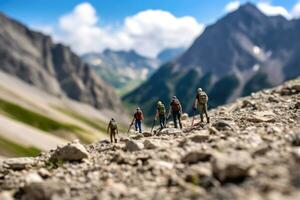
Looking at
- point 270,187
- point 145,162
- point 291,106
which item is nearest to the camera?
point 270,187

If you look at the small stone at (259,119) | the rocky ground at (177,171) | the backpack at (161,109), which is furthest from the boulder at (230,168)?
the backpack at (161,109)

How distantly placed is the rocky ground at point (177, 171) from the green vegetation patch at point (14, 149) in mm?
127251

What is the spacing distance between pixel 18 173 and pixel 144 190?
300 inches

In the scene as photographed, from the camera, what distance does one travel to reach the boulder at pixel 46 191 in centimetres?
1521

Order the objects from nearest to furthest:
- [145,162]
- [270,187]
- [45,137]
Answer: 1. [270,187]
2. [145,162]
3. [45,137]

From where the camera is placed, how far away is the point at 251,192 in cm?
1248

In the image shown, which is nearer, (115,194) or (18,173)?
(115,194)

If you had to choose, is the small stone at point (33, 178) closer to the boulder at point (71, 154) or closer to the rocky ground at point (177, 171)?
the rocky ground at point (177, 171)

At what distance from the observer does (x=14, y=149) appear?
152 meters

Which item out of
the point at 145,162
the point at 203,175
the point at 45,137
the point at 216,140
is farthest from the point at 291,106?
the point at 45,137

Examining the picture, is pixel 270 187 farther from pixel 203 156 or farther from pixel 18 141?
pixel 18 141

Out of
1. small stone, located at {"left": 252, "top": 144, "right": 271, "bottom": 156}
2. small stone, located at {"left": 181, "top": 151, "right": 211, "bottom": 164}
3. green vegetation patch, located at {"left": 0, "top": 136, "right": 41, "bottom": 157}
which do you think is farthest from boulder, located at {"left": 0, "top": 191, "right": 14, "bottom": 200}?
green vegetation patch, located at {"left": 0, "top": 136, "right": 41, "bottom": 157}

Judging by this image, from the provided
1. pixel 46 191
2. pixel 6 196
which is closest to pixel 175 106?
pixel 6 196

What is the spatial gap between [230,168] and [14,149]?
145 m
